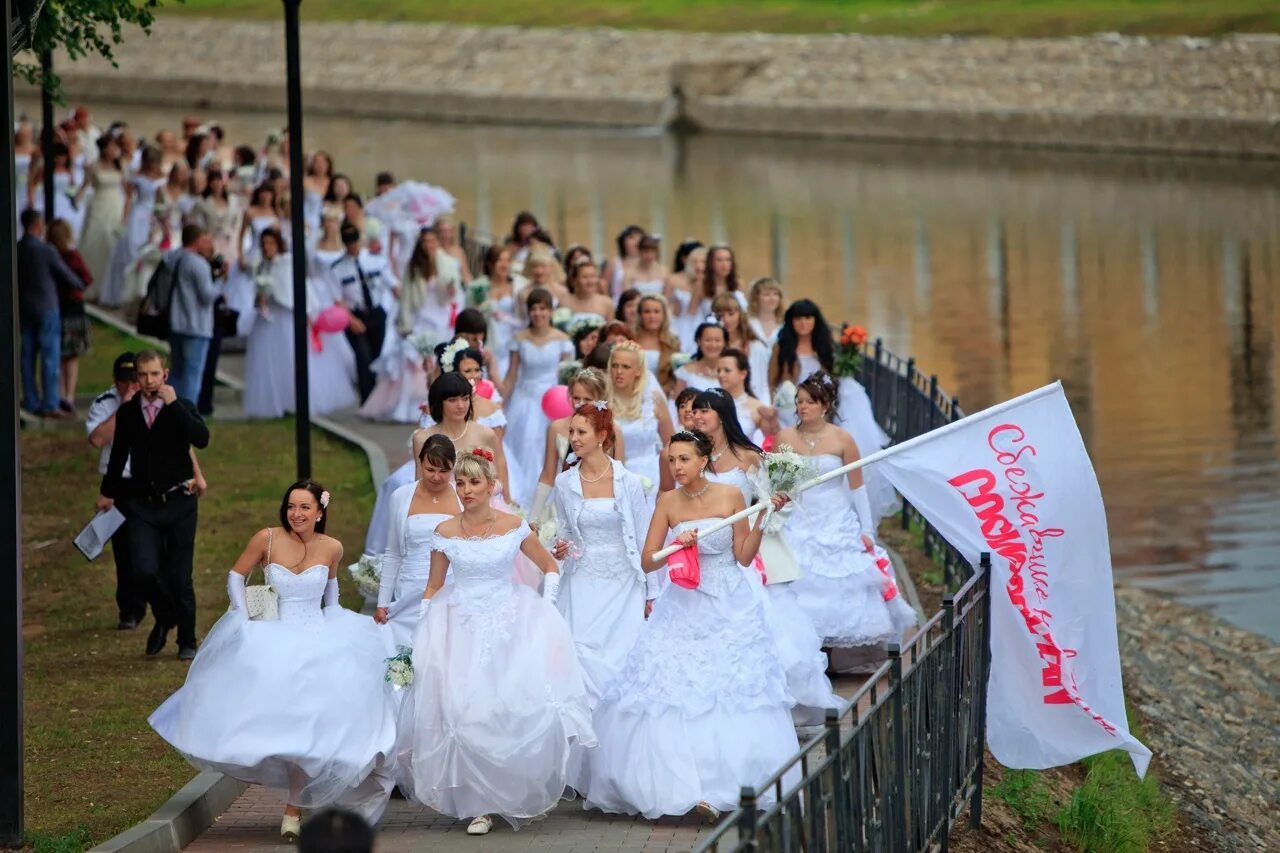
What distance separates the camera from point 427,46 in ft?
250

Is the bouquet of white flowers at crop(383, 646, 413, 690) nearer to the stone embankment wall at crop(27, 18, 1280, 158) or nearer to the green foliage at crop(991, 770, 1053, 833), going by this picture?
the green foliage at crop(991, 770, 1053, 833)

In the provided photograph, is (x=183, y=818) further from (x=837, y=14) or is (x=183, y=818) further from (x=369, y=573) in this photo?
(x=837, y=14)

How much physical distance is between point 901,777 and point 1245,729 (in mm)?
6570

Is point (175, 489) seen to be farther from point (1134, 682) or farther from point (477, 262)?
point (477, 262)

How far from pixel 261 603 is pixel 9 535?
3.78 ft

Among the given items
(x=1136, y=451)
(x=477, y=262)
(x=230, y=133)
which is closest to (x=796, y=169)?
(x=230, y=133)

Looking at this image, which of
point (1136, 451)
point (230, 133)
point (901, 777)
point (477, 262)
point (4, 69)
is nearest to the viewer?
point (901, 777)

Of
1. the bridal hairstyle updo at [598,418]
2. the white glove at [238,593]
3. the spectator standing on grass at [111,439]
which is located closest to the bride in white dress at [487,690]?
the white glove at [238,593]

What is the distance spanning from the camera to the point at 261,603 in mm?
10055

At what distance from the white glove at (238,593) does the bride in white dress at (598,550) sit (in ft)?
5.71

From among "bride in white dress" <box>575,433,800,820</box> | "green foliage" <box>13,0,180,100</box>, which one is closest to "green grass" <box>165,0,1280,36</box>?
"green foliage" <box>13,0,180,100</box>

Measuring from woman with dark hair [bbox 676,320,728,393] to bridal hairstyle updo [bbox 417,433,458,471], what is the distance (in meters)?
4.26

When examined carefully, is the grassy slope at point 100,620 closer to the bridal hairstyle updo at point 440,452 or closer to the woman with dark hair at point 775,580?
the bridal hairstyle updo at point 440,452

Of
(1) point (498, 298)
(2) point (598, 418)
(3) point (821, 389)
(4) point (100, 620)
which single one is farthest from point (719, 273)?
(2) point (598, 418)
